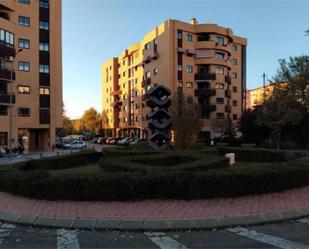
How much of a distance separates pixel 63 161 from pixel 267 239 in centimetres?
1581

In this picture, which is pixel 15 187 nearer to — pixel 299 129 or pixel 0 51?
pixel 0 51

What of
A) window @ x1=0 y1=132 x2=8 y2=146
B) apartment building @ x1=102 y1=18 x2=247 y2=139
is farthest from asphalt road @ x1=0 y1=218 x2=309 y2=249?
apartment building @ x1=102 y1=18 x2=247 y2=139

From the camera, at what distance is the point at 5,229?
26.5ft

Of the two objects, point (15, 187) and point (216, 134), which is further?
point (216, 134)

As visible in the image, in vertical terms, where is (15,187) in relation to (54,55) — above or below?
below

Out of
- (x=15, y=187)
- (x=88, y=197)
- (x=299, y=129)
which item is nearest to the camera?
(x=88, y=197)

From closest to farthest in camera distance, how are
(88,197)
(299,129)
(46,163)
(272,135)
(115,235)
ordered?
(115,235) < (88,197) < (46,163) < (299,129) < (272,135)

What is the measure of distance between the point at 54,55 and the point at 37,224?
46229 millimetres

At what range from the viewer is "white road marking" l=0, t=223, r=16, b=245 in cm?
752

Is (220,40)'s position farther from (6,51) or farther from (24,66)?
(6,51)

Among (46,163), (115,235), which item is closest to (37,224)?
(115,235)

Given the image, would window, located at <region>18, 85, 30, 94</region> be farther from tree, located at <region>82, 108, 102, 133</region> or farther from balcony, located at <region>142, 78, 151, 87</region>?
tree, located at <region>82, 108, 102, 133</region>

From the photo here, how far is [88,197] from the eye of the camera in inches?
403

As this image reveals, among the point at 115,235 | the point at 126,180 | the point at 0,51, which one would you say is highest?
the point at 0,51
